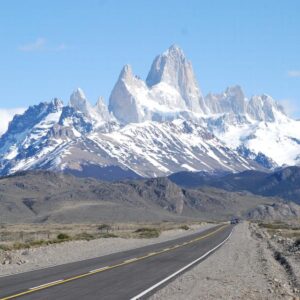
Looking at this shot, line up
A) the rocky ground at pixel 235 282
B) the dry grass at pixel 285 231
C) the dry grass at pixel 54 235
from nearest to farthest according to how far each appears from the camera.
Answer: the rocky ground at pixel 235 282
the dry grass at pixel 54 235
the dry grass at pixel 285 231

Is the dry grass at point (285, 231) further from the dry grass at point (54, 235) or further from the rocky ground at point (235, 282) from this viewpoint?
the rocky ground at point (235, 282)

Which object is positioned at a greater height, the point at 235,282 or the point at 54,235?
the point at 54,235

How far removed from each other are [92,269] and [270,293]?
40.6 ft

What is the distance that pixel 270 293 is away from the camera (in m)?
25.0

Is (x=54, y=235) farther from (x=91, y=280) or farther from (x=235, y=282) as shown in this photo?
(x=235, y=282)

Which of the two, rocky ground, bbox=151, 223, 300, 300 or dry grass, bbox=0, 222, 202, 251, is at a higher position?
dry grass, bbox=0, 222, 202, 251

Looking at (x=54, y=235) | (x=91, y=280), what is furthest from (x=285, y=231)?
(x=91, y=280)

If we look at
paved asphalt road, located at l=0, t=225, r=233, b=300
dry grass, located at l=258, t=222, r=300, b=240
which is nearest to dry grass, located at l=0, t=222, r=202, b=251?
paved asphalt road, located at l=0, t=225, r=233, b=300

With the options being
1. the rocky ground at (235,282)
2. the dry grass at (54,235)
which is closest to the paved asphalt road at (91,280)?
the rocky ground at (235,282)

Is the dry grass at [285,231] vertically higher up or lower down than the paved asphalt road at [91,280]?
higher up

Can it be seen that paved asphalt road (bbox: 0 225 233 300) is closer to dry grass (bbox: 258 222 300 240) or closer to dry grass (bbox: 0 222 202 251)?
dry grass (bbox: 0 222 202 251)

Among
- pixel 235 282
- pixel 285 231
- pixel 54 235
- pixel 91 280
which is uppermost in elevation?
pixel 285 231

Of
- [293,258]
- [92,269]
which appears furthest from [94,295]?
[293,258]

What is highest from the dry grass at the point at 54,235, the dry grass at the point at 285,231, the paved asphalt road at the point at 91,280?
the dry grass at the point at 285,231
